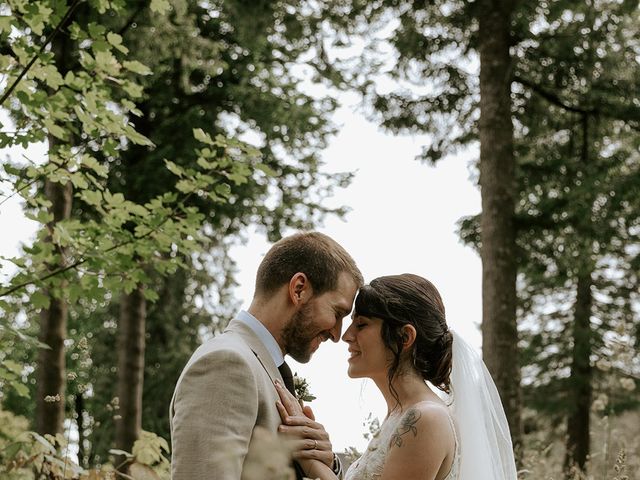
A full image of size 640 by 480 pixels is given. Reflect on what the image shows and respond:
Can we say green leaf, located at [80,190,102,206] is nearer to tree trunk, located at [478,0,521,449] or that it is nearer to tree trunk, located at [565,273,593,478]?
tree trunk, located at [478,0,521,449]

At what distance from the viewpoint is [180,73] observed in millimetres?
13484

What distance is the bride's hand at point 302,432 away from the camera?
10.2ft

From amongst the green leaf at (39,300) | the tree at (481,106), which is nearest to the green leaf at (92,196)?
the green leaf at (39,300)

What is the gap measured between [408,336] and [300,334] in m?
0.89

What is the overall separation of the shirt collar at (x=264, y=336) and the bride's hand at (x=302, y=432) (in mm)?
134

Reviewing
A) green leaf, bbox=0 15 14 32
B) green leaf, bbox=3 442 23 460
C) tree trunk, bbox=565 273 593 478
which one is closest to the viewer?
green leaf, bbox=0 15 14 32

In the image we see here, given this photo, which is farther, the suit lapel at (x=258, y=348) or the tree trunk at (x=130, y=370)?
the tree trunk at (x=130, y=370)

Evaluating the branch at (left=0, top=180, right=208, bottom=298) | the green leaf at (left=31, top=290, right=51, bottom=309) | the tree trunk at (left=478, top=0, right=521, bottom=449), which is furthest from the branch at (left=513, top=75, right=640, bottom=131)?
the green leaf at (left=31, top=290, right=51, bottom=309)

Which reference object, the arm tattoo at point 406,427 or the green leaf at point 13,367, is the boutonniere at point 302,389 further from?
the green leaf at point 13,367

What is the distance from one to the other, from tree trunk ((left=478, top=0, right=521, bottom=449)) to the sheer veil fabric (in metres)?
5.61

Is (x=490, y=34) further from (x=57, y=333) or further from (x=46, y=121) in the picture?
(x=46, y=121)

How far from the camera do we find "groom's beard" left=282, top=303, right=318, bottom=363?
11.1 ft

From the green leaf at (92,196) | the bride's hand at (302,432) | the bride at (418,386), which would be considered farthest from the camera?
the green leaf at (92,196)

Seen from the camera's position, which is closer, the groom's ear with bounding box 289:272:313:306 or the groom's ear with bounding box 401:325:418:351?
the groom's ear with bounding box 289:272:313:306
